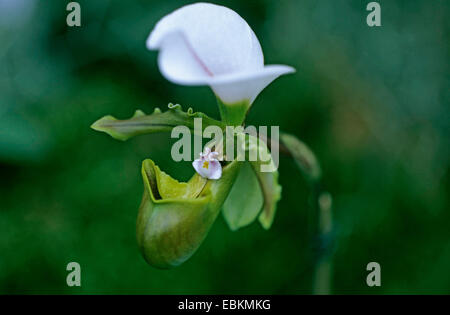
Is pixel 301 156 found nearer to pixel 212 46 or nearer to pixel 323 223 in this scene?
pixel 323 223

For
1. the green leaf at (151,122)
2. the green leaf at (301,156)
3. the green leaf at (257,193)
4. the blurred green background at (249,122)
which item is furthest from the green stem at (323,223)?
the green leaf at (151,122)

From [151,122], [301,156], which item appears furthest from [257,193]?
[151,122]

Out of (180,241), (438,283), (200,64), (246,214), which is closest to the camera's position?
(200,64)

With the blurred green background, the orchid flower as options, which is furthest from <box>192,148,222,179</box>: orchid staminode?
the blurred green background

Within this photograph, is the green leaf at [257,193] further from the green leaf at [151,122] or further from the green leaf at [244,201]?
the green leaf at [151,122]

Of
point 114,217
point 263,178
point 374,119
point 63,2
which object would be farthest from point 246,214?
point 63,2

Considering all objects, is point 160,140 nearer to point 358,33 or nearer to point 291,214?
point 291,214

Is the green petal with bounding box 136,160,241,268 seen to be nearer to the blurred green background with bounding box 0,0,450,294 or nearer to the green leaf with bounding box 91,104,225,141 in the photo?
the green leaf with bounding box 91,104,225,141
